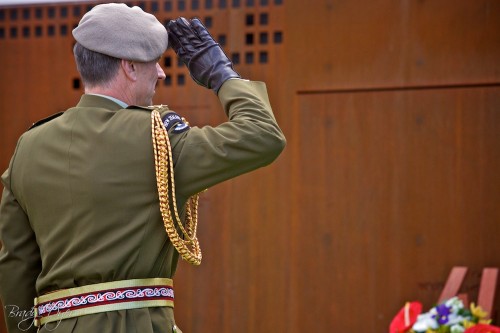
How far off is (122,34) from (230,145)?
1.19ft

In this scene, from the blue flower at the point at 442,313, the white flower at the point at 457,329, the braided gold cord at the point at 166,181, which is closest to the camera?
the braided gold cord at the point at 166,181

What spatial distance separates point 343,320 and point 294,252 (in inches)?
16.7

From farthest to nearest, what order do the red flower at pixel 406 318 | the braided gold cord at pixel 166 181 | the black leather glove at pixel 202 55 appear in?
1. the red flower at pixel 406 318
2. the black leather glove at pixel 202 55
3. the braided gold cord at pixel 166 181

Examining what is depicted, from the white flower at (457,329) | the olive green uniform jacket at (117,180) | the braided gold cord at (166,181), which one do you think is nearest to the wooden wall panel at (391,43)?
the white flower at (457,329)

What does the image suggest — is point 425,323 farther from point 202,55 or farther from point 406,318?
point 202,55

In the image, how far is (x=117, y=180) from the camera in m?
2.20

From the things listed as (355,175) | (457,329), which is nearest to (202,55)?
(457,329)

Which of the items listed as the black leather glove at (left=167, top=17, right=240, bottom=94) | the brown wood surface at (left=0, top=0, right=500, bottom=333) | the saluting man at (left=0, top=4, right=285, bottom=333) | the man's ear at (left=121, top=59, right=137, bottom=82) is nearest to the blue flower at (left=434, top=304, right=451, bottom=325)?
the brown wood surface at (left=0, top=0, right=500, bottom=333)

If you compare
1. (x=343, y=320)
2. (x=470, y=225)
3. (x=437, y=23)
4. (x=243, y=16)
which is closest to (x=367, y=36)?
(x=437, y=23)

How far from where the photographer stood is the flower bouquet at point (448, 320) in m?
4.21

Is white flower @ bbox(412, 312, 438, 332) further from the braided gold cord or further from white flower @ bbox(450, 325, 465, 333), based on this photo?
the braided gold cord

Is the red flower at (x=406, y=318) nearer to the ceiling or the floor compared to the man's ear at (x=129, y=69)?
nearer to the floor

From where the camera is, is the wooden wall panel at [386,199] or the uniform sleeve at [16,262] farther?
the wooden wall panel at [386,199]

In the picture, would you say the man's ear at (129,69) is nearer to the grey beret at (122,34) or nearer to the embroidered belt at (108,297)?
the grey beret at (122,34)
